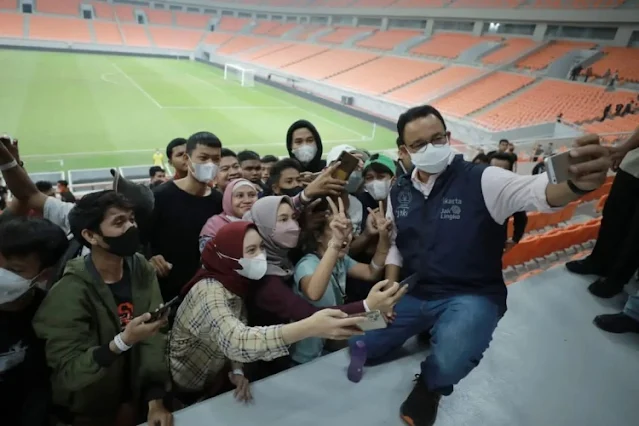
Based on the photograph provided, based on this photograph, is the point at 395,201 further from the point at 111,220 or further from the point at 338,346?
the point at 111,220

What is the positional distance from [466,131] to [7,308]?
18.8 m

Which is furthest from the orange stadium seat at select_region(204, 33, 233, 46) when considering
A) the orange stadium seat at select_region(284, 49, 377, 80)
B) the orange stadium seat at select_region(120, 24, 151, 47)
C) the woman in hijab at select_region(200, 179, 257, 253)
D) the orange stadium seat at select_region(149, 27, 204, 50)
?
the woman in hijab at select_region(200, 179, 257, 253)

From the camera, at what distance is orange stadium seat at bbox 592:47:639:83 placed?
18562mm

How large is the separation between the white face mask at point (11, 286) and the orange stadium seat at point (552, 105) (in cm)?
1857

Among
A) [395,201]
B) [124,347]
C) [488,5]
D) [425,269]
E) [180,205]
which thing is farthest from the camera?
[488,5]

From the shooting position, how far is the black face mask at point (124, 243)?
2.01 metres

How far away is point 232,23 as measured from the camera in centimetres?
5159

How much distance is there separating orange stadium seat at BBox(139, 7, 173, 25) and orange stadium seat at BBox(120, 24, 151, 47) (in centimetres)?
300

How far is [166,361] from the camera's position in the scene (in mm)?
2176

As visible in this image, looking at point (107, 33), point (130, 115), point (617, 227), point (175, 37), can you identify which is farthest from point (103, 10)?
point (617, 227)

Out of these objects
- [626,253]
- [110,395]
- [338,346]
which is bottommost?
[338,346]

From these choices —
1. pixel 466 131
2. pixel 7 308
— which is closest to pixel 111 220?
pixel 7 308

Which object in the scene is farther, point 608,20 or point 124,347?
point 608,20

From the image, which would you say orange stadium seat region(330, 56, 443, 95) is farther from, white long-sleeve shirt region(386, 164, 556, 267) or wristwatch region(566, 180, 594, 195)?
wristwatch region(566, 180, 594, 195)
